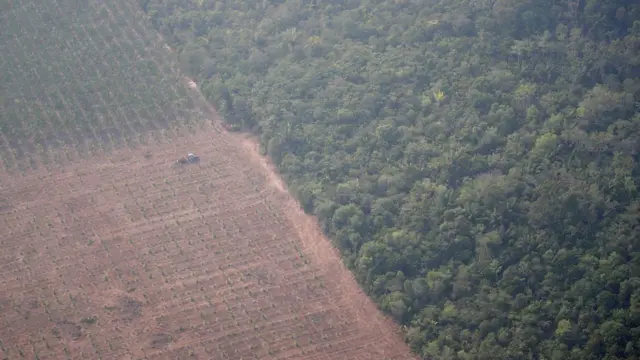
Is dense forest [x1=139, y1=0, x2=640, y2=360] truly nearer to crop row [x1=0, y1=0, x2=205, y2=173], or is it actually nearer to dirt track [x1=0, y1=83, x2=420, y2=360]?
dirt track [x1=0, y1=83, x2=420, y2=360]

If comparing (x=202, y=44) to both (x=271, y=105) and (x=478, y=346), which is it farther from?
(x=478, y=346)

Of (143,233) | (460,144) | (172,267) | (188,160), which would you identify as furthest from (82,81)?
(460,144)

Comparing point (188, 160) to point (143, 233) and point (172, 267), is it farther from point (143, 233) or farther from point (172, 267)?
point (172, 267)

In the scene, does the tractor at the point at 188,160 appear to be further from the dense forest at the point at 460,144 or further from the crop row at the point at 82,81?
the dense forest at the point at 460,144

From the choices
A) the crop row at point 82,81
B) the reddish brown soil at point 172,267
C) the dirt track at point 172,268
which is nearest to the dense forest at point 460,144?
the reddish brown soil at point 172,267

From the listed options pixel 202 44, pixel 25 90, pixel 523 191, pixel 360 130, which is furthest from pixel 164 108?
pixel 523 191

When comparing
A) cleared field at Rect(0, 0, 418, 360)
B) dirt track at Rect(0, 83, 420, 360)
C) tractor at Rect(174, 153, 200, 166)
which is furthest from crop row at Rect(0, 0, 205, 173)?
tractor at Rect(174, 153, 200, 166)
